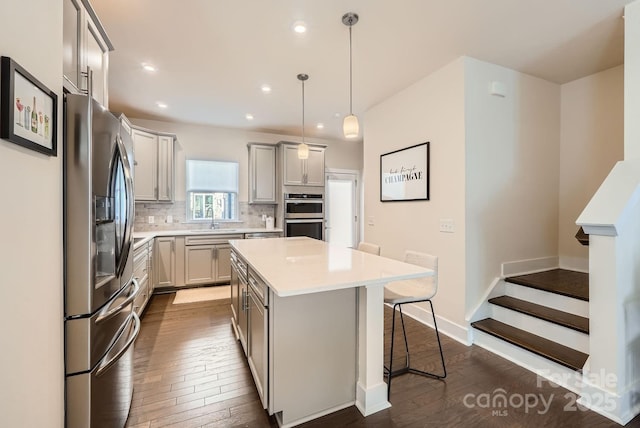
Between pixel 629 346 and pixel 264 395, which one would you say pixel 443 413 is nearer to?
pixel 264 395

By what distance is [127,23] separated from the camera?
88.5 inches

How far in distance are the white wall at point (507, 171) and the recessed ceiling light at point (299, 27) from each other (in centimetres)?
159

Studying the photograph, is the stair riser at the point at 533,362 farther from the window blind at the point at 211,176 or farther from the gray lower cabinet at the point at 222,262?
the window blind at the point at 211,176

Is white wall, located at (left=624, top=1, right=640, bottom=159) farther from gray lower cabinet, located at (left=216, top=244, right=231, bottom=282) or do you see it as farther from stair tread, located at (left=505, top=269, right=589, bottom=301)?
gray lower cabinet, located at (left=216, top=244, right=231, bottom=282)

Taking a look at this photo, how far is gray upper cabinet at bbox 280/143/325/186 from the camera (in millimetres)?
5055

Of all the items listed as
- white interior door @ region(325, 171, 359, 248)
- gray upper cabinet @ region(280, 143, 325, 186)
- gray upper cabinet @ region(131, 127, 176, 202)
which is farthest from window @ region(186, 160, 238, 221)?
white interior door @ region(325, 171, 359, 248)

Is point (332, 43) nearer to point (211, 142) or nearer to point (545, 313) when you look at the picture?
point (545, 313)

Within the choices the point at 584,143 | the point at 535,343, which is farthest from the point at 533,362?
the point at 584,143

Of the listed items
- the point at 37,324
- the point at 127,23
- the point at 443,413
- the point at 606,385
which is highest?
the point at 127,23

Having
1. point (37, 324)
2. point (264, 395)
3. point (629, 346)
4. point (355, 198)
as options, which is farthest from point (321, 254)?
point (355, 198)

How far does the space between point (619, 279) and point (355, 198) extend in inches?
188

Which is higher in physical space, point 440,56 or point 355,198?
point 440,56

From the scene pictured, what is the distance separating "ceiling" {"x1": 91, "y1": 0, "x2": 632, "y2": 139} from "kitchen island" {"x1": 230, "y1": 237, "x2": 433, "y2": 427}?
1.88 metres

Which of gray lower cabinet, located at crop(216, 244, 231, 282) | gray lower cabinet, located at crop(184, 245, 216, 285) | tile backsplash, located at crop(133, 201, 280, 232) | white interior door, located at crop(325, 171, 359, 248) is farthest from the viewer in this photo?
white interior door, located at crop(325, 171, 359, 248)
